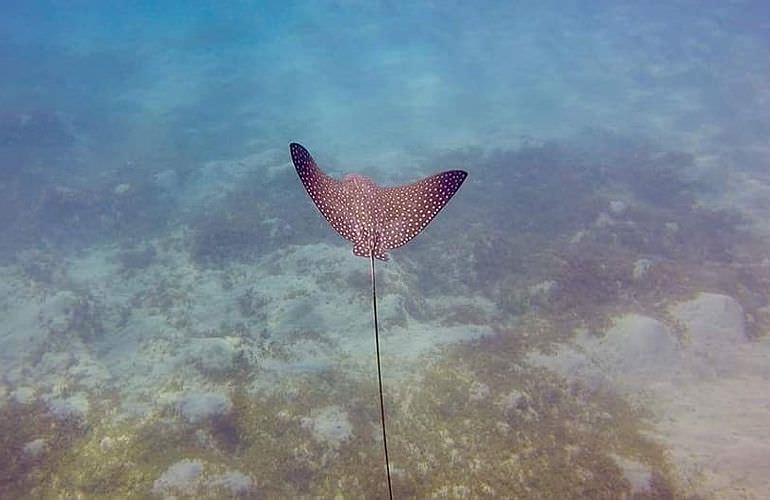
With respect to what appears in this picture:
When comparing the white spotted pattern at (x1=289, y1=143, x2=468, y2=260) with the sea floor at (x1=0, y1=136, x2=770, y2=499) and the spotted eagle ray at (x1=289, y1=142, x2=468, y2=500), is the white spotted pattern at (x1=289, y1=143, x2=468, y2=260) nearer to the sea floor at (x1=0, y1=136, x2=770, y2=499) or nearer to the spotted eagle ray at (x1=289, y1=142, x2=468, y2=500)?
the spotted eagle ray at (x1=289, y1=142, x2=468, y2=500)

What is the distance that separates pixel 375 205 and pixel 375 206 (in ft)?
0.06

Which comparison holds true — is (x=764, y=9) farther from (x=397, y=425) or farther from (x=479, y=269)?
(x=397, y=425)

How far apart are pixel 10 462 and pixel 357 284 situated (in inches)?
251

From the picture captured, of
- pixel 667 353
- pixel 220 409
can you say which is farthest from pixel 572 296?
pixel 220 409

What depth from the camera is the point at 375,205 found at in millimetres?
6227

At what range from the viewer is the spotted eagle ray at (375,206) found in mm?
5844

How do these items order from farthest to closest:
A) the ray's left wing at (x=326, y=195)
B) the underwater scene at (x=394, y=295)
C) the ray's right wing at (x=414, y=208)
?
the underwater scene at (x=394, y=295), the ray's left wing at (x=326, y=195), the ray's right wing at (x=414, y=208)

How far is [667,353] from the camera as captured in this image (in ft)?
27.4

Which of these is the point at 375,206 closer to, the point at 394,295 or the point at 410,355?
the point at 410,355

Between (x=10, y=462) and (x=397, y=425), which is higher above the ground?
(x=10, y=462)

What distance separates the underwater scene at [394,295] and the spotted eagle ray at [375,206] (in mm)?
39

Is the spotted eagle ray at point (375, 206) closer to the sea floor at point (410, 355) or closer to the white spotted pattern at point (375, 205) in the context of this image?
the white spotted pattern at point (375, 205)

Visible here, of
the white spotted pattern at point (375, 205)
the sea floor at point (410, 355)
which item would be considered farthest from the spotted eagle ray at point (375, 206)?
the sea floor at point (410, 355)

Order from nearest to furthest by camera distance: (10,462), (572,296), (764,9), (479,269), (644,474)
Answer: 1. (644,474)
2. (10,462)
3. (572,296)
4. (479,269)
5. (764,9)
